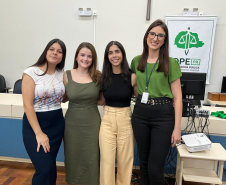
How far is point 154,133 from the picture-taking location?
1.32 meters

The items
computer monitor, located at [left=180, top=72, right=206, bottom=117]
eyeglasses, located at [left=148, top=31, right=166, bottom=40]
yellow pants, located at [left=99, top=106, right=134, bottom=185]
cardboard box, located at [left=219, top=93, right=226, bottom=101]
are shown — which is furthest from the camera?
cardboard box, located at [left=219, top=93, right=226, bottom=101]

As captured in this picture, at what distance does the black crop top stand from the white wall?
252 cm

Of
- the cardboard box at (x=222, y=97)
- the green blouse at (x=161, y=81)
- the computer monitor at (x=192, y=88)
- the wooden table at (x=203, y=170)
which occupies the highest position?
the green blouse at (x=161, y=81)

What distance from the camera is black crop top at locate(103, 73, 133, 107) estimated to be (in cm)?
144

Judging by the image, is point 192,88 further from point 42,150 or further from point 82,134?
point 42,150

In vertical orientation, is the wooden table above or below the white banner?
below

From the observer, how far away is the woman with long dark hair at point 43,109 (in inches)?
50.1

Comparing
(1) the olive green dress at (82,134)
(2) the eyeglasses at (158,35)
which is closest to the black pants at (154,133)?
(1) the olive green dress at (82,134)

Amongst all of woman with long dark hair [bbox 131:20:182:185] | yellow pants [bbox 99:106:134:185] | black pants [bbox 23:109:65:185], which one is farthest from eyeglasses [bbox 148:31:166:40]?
black pants [bbox 23:109:65:185]

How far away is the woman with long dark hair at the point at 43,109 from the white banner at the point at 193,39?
2.84 meters

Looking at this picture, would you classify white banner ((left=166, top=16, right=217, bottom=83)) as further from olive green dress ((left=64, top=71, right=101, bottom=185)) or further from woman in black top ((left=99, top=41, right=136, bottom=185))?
olive green dress ((left=64, top=71, right=101, bottom=185))

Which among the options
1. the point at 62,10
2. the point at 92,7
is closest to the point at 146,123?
the point at 92,7

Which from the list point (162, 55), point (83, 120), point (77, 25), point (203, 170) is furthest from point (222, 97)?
point (77, 25)

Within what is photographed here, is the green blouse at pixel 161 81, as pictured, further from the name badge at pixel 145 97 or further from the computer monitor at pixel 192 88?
the computer monitor at pixel 192 88
